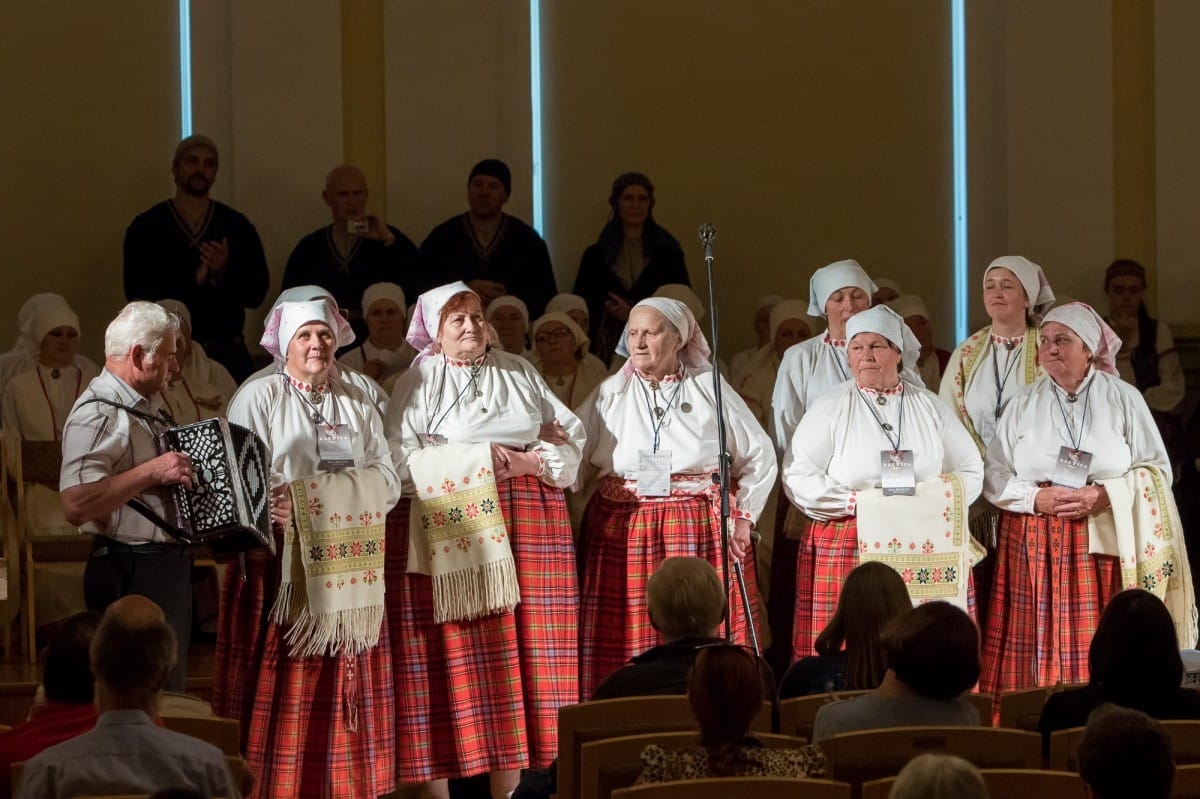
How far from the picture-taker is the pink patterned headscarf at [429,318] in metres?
6.46

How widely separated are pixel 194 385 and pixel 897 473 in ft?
10.7

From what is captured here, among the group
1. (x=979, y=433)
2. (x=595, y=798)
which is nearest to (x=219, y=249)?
(x=979, y=433)

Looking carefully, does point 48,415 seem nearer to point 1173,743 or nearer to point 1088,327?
point 1088,327

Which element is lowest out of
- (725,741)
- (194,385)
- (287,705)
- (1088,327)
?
(287,705)

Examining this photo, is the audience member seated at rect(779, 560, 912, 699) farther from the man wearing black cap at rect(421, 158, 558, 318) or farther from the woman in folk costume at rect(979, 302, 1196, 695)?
the man wearing black cap at rect(421, 158, 558, 318)

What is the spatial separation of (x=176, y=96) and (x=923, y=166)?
4124mm

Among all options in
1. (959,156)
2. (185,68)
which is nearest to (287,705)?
(185,68)

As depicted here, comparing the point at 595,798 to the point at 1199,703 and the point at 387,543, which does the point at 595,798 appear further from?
the point at 387,543

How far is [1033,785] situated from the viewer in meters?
3.45

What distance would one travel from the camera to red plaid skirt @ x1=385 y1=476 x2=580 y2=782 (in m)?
6.23

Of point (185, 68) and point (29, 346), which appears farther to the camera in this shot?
point (185, 68)

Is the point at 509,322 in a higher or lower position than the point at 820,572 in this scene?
higher

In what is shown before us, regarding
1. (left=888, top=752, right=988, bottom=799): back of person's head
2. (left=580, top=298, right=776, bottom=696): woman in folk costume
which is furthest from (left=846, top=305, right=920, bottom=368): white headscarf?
(left=888, top=752, right=988, bottom=799): back of person's head

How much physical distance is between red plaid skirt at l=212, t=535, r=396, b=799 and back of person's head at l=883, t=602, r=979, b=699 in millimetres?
2371
